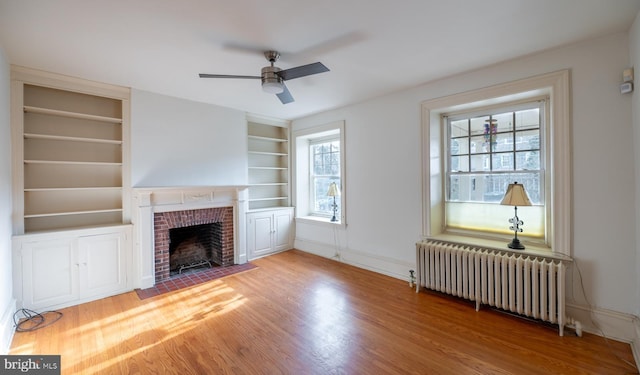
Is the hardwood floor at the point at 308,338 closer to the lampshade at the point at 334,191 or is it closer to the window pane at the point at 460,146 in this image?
the lampshade at the point at 334,191

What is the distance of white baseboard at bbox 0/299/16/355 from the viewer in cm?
216

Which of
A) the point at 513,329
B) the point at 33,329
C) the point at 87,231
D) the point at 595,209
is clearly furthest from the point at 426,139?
the point at 33,329

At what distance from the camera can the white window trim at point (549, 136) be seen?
98.8 inches

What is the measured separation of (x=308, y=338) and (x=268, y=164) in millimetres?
3641

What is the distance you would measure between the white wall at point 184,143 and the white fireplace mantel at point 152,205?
0.68 feet

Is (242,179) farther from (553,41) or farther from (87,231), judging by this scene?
(553,41)

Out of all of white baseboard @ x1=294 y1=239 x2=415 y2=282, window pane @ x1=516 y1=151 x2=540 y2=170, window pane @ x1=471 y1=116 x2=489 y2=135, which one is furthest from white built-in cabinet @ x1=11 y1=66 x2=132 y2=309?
window pane @ x1=516 y1=151 x2=540 y2=170

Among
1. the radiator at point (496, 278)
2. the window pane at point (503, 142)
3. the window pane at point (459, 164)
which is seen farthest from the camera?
the window pane at point (459, 164)

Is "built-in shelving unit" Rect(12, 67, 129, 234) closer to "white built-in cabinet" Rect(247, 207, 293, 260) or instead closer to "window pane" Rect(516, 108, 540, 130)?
"white built-in cabinet" Rect(247, 207, 293, 260)

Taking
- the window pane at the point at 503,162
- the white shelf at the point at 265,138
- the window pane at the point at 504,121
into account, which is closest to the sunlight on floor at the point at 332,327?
the window pane at the point at 503,162

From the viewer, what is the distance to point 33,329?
256 cm

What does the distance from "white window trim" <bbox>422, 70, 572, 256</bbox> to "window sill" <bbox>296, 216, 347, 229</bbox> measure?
1.53 metres

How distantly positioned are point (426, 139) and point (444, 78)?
2.49 ft

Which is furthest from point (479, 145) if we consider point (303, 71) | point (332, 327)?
point (332, 327)
